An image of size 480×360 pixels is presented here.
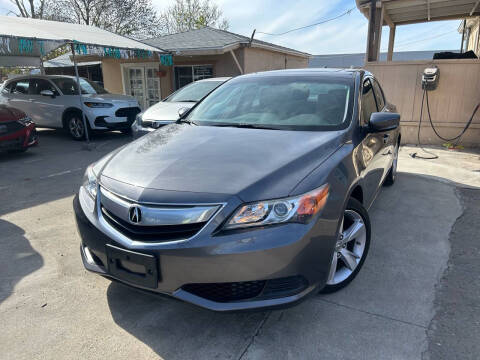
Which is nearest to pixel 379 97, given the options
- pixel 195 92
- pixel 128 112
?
pixel 195 92

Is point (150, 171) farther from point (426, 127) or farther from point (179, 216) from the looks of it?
point (426, 127)

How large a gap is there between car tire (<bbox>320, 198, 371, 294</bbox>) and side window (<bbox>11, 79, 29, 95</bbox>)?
10.3 metres

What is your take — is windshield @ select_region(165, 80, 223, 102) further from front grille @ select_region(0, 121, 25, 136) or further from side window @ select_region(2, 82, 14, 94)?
side window @ select_region(2, 82, 14, 94)

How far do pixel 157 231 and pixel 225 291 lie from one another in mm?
491

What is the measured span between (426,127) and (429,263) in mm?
6091

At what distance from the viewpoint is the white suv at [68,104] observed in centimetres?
895

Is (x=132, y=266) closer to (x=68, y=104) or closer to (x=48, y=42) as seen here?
(x=48, y=42)

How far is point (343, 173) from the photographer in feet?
7.55

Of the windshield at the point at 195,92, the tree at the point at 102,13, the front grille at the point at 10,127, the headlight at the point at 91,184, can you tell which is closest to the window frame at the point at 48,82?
the front grille at the point at 10,127

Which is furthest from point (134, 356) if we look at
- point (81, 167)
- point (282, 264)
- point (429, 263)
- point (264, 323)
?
point (81, 167)

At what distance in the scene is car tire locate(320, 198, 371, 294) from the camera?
97.6 inches

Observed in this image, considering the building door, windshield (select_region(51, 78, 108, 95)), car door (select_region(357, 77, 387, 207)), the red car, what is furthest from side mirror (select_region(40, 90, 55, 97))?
car door (select_region(357, 77, 387, 207))

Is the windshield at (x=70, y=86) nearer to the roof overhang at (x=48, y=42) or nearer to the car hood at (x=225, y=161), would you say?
the roof overhang at (x=48, y=42)

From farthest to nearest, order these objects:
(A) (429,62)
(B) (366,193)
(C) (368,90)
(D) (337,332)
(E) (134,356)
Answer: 1. (A) (429,62)
2. (C) (368,90)
3. (B) (366,193)
4. (D) (337,332)
5. (E) (134,356)
